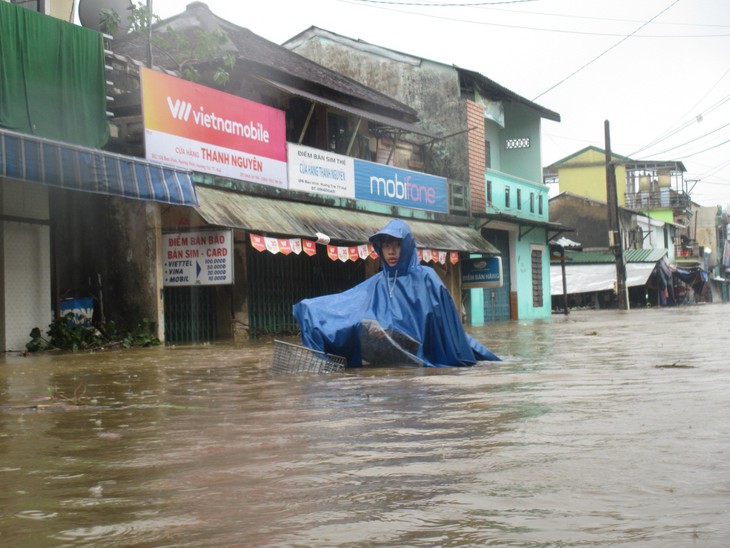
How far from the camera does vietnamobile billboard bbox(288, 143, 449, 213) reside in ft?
64.5

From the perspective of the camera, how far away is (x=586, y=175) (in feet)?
194

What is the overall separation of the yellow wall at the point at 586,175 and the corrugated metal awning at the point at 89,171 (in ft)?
152

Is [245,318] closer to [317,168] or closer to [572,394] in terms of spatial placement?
[317,168]

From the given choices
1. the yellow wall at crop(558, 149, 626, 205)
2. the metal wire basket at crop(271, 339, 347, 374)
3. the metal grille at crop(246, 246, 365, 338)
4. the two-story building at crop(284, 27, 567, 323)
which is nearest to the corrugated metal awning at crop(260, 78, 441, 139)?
the two-story building at crop(284, 27, 567, 323)

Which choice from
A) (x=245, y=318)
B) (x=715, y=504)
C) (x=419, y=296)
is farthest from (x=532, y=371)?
(x=245, y=318)

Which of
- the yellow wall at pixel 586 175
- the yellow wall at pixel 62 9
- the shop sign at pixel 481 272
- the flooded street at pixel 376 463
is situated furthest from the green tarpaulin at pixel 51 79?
the yellow wall at pixel 586 175

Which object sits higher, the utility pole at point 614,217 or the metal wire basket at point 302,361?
the utility pole at point 614,217

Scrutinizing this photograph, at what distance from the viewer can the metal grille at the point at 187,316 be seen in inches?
695

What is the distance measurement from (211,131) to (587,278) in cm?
3033

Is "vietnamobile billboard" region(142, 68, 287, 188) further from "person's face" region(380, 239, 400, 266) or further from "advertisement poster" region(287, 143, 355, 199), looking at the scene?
"person's face" region(380, 239, 400, 266)

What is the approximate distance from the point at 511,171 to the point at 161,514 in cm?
3139

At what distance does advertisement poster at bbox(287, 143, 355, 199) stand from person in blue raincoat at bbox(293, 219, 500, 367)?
10179mm

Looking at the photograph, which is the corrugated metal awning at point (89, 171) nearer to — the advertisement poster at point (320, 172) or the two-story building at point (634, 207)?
the advertisement poster at point (320, 172)

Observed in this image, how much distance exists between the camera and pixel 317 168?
20266 millimetres
